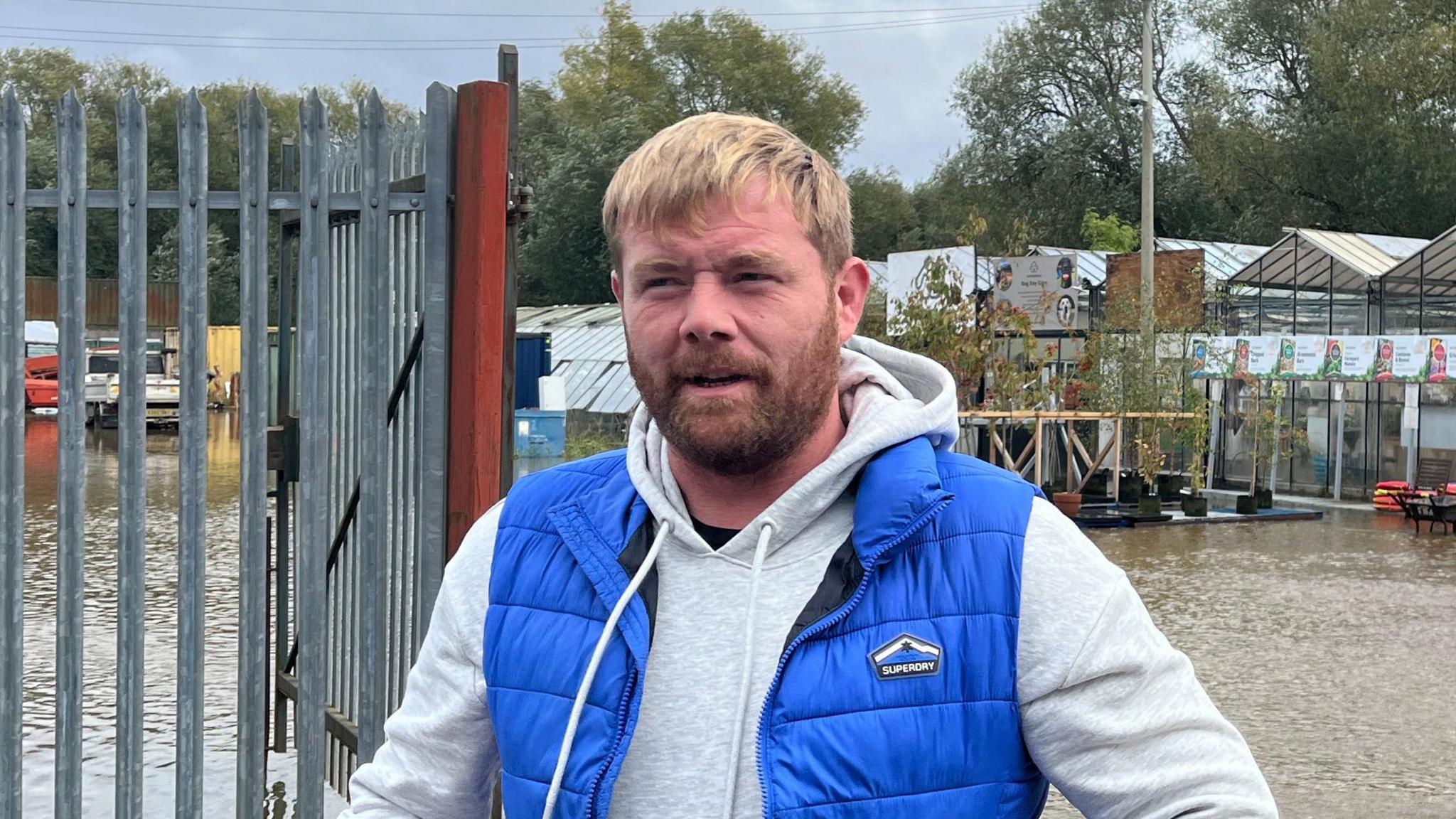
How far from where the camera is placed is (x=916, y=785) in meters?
1.58

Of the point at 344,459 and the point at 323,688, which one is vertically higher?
the point at 344,459

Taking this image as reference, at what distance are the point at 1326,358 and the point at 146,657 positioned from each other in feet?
58.8

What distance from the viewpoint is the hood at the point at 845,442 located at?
1.71 meters

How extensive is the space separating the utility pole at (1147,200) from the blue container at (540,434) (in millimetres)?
8011

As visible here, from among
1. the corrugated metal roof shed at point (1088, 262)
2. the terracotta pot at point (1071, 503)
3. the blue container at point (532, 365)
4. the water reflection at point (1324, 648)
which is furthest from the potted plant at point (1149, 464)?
the blue container at point (532, 365)

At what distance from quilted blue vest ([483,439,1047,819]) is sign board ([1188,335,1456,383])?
72.1 ft

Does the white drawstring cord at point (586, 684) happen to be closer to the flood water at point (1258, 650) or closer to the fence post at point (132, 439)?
the fence post at point (132, 439)

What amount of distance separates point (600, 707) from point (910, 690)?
12.0 inches

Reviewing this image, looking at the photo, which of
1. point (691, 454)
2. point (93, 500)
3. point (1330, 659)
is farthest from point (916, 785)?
point (93, 500)

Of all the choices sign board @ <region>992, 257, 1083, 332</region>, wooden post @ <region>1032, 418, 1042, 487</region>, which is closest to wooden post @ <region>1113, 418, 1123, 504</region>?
wooden post @ <region>1032, 418, 1042, 487</region>

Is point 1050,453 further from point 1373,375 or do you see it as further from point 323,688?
point 323,688

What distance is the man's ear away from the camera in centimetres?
181

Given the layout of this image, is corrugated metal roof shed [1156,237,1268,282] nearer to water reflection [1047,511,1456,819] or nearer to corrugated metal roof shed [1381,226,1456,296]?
corrugated metal roof shed [1381,226,1456,296]

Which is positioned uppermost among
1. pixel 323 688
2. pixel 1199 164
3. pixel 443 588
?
pixel 1199 164
